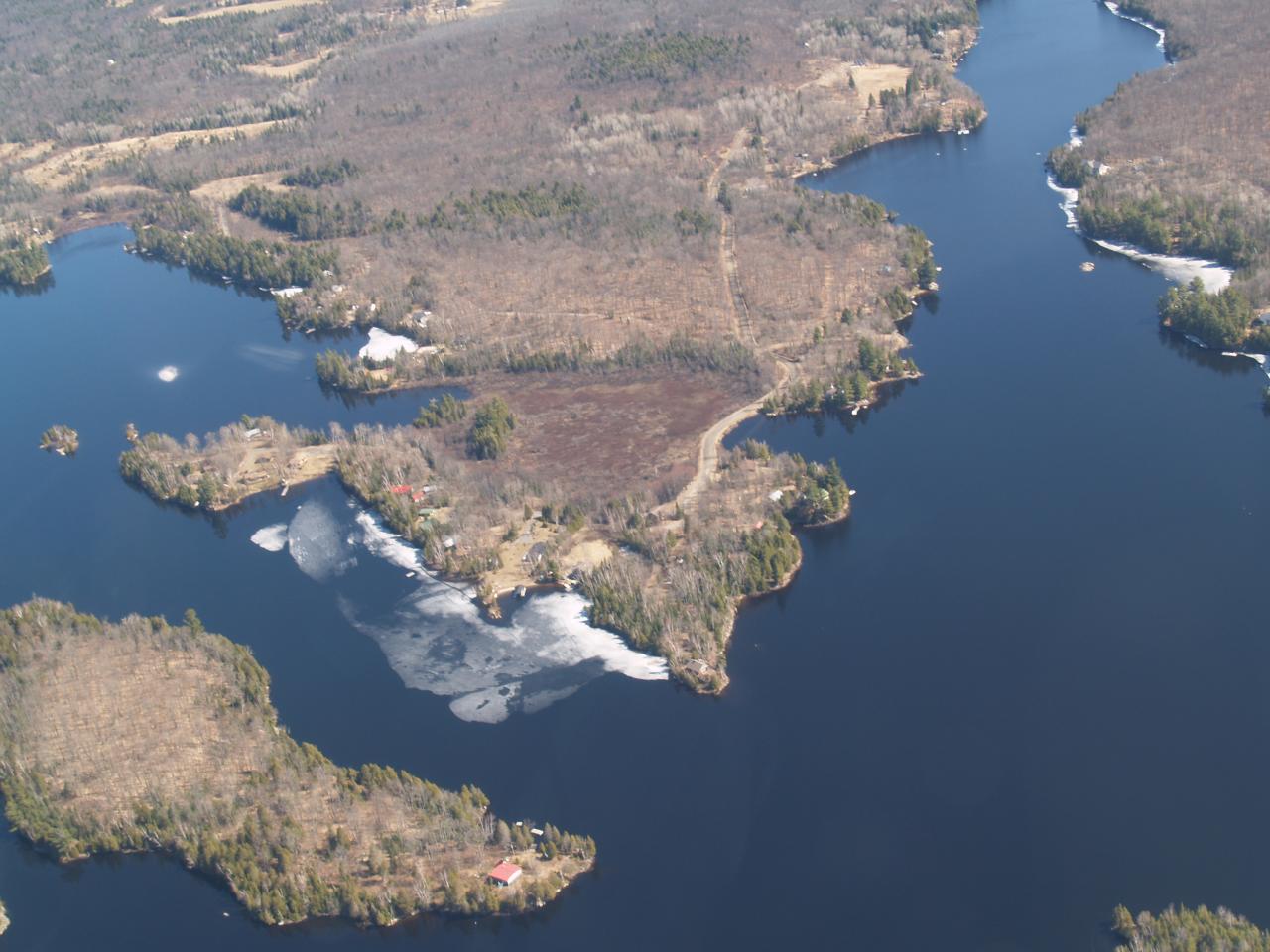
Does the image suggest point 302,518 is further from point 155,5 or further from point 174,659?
point 155,5

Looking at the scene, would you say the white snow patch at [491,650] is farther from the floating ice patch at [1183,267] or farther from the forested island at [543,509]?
the floating ice patch at [1183,267]

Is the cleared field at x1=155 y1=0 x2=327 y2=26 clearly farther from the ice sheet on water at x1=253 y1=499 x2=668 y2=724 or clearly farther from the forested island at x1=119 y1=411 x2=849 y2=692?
the ice sheet on water at x1=253 y1=499 x2=668 y2=724

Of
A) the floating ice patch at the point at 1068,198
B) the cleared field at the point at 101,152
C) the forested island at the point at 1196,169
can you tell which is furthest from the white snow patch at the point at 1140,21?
the cleared field at the point at 101,152

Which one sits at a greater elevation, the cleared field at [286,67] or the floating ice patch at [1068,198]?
Answer: the floating ice patch at [1068,198]

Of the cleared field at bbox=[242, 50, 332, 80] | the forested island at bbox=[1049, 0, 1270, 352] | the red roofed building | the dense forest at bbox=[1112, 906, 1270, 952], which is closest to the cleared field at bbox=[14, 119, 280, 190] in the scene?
the cleared field at bbox=[242, 50, 332, 80]

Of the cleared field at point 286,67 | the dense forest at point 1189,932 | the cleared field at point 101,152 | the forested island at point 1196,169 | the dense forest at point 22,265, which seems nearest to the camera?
the dense forest at point 1189,932

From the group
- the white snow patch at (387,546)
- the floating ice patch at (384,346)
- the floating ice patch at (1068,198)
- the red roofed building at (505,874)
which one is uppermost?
the red roofed building at (505,874)
